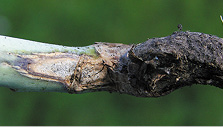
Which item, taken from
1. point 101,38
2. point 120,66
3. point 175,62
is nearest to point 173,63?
point 175,62

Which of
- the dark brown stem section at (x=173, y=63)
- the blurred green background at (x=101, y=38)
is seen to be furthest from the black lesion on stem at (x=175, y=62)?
the blurred green background at (x=101, y=38)

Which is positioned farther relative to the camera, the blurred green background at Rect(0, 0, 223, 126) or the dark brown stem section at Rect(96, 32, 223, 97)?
the blurred green background at Rect(0, 0, 223, 126)

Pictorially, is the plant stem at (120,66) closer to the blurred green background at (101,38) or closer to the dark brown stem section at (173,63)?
the dark brown stem section at (173,63)

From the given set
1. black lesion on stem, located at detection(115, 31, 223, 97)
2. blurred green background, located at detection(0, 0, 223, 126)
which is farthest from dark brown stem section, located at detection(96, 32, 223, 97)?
blurred green background, located at detection(0, 0, 223, 126)

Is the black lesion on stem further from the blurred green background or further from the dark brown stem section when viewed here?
the blurred green background

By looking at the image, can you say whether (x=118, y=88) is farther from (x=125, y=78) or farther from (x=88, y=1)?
(x=88, y=1)

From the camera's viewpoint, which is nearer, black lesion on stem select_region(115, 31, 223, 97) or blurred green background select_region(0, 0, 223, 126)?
black lesion on stem select_region(115, 31, 223, 97)

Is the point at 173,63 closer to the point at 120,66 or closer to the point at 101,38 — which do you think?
the point at 120,66
